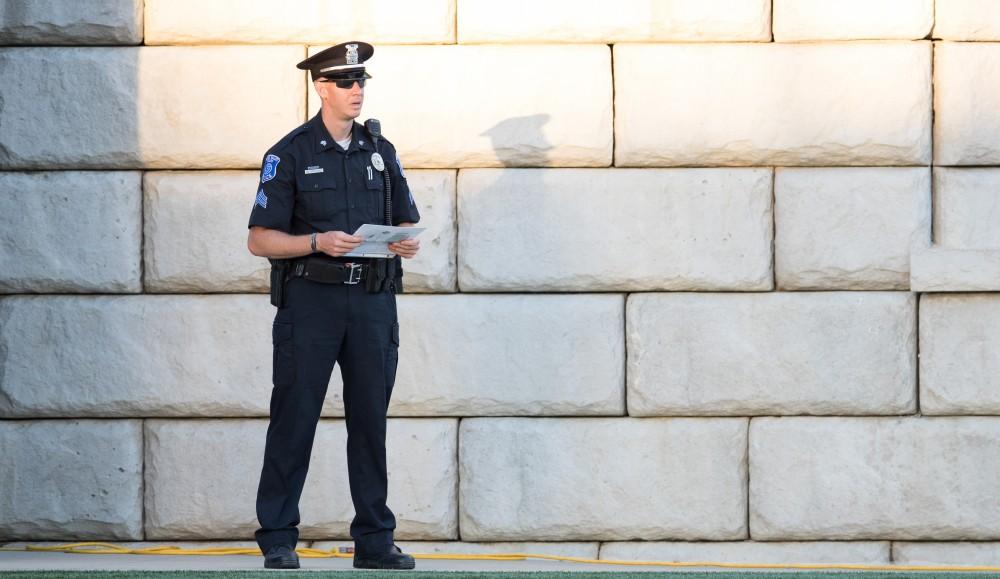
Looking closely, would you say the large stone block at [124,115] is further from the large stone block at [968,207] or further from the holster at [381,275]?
the large stone block at [968,207]

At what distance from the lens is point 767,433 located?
6.17 m

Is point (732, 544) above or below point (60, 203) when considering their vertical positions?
below

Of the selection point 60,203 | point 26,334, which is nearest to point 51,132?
point 60,203

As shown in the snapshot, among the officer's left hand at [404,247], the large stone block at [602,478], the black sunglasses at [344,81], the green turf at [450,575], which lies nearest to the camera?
the green turf at [450,575]

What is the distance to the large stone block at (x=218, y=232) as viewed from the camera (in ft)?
20.4

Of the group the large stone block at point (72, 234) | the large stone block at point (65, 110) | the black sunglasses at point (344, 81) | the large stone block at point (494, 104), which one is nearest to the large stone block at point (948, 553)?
the large stone block at point (494, 104)

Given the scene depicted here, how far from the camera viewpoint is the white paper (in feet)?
16.8

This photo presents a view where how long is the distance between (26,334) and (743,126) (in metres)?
2.97

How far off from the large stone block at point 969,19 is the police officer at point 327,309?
7.66 feet

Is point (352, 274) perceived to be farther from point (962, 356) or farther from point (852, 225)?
point (962, 356)

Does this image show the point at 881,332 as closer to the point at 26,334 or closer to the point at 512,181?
the point at 512,181

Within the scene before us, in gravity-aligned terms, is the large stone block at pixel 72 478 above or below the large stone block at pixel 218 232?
below

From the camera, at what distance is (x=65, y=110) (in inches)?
245

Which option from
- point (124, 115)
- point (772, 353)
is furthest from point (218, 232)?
point (772, 353)
